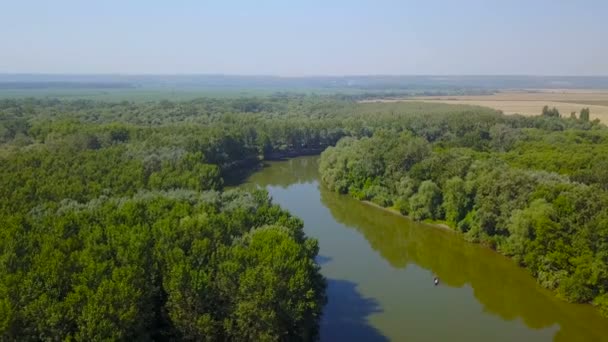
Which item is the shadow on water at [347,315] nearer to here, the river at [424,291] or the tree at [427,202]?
the river at [424,291]

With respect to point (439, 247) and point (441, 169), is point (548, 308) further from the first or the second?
point (441, 169)

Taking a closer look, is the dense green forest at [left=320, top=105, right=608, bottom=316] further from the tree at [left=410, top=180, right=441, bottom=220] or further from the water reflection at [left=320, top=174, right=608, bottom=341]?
the water reflection at [left=320, top=174, right=608, bottom=341]

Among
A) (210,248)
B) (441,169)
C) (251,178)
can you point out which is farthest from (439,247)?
(251,178)

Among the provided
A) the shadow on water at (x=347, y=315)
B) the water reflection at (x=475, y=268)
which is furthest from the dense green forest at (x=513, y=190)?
the shadow on water at (x=347, y=315)

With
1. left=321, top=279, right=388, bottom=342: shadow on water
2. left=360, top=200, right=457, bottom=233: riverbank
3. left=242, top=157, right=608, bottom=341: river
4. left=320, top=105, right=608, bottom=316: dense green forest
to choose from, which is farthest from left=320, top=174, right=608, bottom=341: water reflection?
left=321, top=279, right=388, bottom=342: shadow on water

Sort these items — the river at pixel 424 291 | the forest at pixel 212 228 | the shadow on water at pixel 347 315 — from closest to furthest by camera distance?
the forest at pixel 212 228
the shadow on water at pixel 347 315
the river at pixel 424 291

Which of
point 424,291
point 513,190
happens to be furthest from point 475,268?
point 513,190
